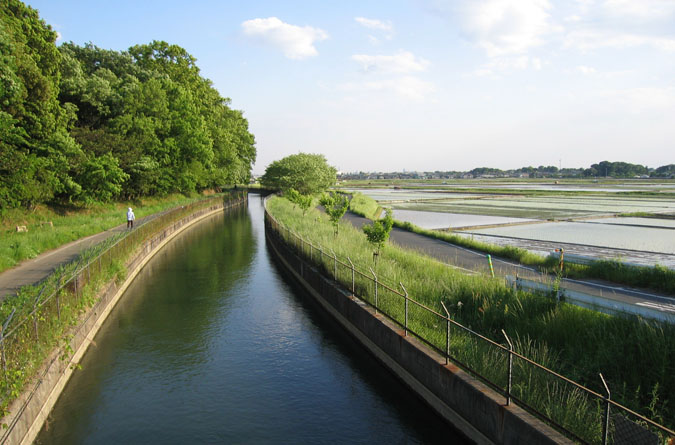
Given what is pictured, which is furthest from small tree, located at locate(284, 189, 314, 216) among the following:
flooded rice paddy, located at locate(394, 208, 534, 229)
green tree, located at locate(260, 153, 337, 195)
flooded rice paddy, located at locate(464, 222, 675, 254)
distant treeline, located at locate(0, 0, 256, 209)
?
green tree, located at locate(260, 153, 337, 195)

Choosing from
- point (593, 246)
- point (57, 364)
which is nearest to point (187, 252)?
point (57, 364)

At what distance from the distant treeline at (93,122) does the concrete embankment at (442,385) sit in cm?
2086

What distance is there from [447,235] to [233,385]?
2364 cm

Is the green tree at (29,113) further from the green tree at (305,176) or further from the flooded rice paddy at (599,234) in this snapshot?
the green tree at (305,176)

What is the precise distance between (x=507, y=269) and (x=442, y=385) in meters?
14.0

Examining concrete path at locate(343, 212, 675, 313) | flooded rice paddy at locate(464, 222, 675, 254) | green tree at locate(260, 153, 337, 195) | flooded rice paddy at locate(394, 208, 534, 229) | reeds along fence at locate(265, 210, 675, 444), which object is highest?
Answer: green tree at locate(260, 153, 337, 195)

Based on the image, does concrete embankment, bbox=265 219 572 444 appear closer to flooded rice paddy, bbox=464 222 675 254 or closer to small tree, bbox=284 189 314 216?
flooded rice paddy, bbox=464 222 675 254

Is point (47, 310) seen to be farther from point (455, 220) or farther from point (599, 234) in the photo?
point (455, 220)

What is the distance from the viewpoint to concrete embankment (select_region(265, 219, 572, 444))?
7.78 metres

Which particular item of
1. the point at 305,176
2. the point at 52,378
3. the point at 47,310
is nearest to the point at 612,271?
the point at 52,378

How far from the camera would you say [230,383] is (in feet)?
40.7

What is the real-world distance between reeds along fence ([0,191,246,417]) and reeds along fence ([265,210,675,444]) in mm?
8272

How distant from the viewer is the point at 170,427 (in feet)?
33.5

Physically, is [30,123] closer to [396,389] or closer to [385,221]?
[385,221]
